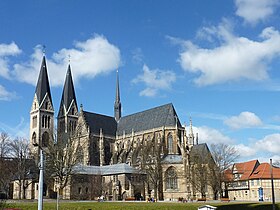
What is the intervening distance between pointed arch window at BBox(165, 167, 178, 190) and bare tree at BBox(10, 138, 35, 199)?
1053 inches

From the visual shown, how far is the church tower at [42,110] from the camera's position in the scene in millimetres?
119438

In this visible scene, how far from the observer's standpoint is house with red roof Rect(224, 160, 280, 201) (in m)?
78.2

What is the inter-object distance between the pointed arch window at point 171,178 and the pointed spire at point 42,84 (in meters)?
53.2

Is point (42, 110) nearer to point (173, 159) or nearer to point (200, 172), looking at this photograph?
point (173, 159)

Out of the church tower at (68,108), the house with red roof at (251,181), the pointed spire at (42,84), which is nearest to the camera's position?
the house with red roof at (251,181)

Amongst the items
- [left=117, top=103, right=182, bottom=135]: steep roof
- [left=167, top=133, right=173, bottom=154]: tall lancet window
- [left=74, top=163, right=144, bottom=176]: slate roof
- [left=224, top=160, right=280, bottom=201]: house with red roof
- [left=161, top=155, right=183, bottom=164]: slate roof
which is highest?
[left=117, top=103, right=182, bottom=135]: steep roof

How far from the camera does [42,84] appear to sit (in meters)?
120

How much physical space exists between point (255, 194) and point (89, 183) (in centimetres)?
3243

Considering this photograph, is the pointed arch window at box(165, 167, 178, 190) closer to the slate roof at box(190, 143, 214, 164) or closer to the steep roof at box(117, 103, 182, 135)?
the slate roof at box(190, 143, 214, 164)

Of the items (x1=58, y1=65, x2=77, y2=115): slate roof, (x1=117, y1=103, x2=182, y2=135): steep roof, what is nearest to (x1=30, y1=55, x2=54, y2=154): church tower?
(x1=58, y1=65, x2=77, y2=115): slate roof

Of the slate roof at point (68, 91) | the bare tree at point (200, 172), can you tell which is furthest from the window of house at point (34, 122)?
the bare tree at point (200, 172)

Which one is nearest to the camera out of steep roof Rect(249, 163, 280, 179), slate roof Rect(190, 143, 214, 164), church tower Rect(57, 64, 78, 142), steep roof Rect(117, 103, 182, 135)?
slate roof Rect(190, 143, 214, 164)

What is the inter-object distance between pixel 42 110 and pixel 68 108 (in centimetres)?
777

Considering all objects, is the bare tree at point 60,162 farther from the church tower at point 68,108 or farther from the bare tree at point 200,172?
the church tower at point 68,108
